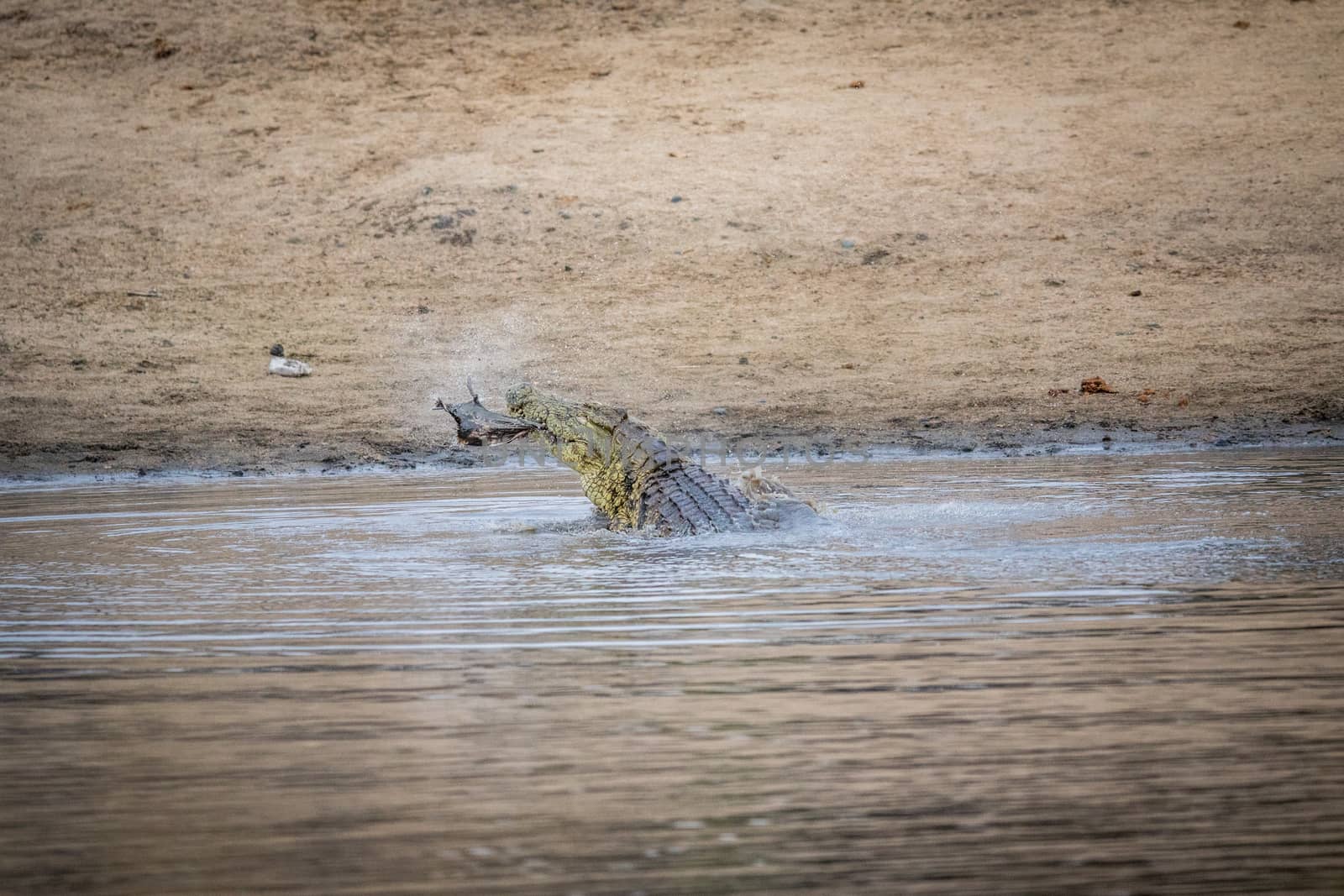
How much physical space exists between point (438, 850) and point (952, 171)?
1665cm

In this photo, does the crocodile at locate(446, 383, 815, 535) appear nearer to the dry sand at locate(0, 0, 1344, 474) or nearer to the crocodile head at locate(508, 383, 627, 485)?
the crocodile head at locate(508, 383, 627, 485)

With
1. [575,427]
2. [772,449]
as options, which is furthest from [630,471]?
[772,449]

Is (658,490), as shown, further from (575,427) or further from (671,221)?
(671,221)

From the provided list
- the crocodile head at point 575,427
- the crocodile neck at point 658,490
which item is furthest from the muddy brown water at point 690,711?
the crocodile head at point 575,427

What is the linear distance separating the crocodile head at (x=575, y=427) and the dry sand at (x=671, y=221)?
3.72 m

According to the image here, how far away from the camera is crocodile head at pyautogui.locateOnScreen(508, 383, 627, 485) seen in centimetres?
821

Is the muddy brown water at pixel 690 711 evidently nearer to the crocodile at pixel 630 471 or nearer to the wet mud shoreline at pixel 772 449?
the crocodile at pixel 630 471

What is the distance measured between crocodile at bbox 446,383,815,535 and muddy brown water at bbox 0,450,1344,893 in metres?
Result: 0.29

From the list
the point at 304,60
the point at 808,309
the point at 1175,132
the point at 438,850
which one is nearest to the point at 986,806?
the point at 438,850

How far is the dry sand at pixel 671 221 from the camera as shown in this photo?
13086 millimetres

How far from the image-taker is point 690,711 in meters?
3.94

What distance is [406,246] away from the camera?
56.4 ft

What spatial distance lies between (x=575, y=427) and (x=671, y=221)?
31.5 ft

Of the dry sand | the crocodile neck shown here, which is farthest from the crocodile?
the dry sand
